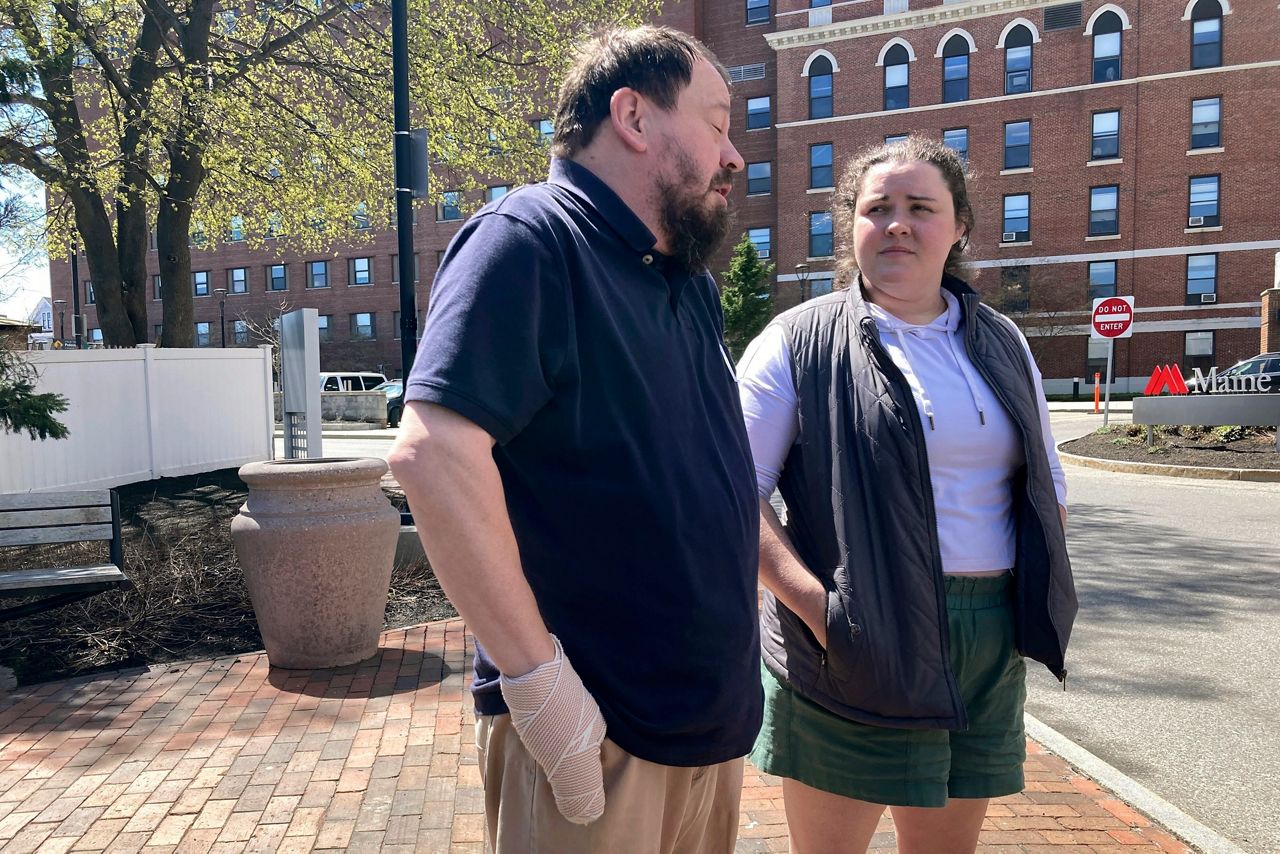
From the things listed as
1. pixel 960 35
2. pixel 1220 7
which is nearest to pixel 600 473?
pixel 960 35

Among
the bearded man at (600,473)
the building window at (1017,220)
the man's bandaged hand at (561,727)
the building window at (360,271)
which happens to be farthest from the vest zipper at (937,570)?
the building window at (360,271)

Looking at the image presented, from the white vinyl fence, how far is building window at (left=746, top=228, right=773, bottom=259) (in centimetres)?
3361

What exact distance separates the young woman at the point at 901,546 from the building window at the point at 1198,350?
42178 millimetres

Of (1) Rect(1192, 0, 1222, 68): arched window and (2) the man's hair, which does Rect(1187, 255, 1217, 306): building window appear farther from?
(2) the man's hair

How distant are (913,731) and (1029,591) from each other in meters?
0.42

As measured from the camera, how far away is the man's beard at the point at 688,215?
5.50 ft

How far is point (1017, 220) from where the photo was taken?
134 ft

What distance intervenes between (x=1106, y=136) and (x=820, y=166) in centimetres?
1189

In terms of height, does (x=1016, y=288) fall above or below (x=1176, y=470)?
above

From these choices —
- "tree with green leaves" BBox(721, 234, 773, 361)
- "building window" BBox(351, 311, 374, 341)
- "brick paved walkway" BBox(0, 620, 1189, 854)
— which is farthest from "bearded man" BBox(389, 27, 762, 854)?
"building window" BBox(351, 311, 374, 341)

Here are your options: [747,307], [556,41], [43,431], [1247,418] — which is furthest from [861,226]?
[747,307]

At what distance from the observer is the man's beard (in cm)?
168

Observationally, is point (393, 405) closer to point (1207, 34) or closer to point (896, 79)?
point (896, 79)

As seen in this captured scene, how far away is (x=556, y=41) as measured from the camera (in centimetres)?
1317
